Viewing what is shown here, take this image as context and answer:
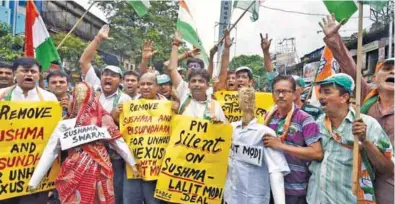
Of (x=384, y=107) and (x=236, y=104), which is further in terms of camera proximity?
(x=236, y=104)

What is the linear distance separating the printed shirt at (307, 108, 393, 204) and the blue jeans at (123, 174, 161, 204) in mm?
1754

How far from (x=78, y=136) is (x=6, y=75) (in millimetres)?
1608

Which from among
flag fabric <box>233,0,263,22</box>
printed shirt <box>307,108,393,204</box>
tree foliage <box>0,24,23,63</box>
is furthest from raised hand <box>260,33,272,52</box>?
tree foliage <box>0,24,23,63</box>

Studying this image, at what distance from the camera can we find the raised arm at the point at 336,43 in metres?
3.63

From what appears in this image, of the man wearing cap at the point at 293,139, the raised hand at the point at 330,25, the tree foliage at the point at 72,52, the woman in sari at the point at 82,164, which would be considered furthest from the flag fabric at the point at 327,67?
the tree foliage at the point at 72,52

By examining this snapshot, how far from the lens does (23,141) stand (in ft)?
13.1

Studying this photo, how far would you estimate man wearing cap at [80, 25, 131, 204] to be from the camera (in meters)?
4.45

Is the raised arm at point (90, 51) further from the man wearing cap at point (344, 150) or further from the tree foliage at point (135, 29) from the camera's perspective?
the tree foliage at point (135, 29)

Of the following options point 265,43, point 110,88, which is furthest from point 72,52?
point 110,88

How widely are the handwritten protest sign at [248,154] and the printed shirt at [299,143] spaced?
0.24 m

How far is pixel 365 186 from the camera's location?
2.97m

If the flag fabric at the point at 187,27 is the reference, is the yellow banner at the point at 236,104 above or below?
below

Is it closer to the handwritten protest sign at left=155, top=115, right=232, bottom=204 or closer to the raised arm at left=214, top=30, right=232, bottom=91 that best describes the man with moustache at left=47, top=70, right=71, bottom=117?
the handwritten protest sign at left=155, top=115, right=232, bottom=204

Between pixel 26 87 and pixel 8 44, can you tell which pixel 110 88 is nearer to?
pixel 26 87
